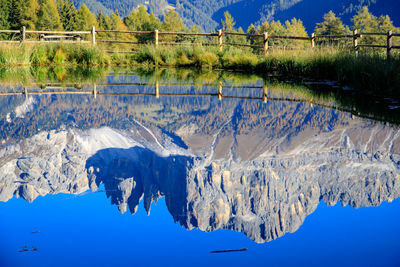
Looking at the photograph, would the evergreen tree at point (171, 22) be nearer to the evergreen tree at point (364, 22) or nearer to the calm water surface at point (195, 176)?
the evergreen tree at point (364, 22)

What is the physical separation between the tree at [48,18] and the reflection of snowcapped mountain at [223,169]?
6771cm

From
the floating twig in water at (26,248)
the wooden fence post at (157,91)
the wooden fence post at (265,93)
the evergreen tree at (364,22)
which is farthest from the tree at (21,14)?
the floating twig in water at (26,248)

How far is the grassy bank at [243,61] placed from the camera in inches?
A: 292

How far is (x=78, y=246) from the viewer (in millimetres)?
2254

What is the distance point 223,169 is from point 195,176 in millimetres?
280

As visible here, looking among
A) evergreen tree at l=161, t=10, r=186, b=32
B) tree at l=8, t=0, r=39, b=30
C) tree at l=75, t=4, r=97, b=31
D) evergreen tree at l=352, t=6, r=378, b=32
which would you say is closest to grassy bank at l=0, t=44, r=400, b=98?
tree at l=8, t=0, r=39, b=30

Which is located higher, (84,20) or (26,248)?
(84,20)

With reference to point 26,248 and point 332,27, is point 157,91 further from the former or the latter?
point 332,27

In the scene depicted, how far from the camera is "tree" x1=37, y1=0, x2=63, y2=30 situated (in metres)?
68.8

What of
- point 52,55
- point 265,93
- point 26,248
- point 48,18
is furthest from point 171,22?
point 26,248

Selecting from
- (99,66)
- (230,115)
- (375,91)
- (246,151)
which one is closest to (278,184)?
(246,151)

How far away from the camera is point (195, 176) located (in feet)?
11.1

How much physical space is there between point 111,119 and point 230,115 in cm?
131

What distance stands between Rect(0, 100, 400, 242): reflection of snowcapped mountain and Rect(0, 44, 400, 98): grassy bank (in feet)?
8.50
